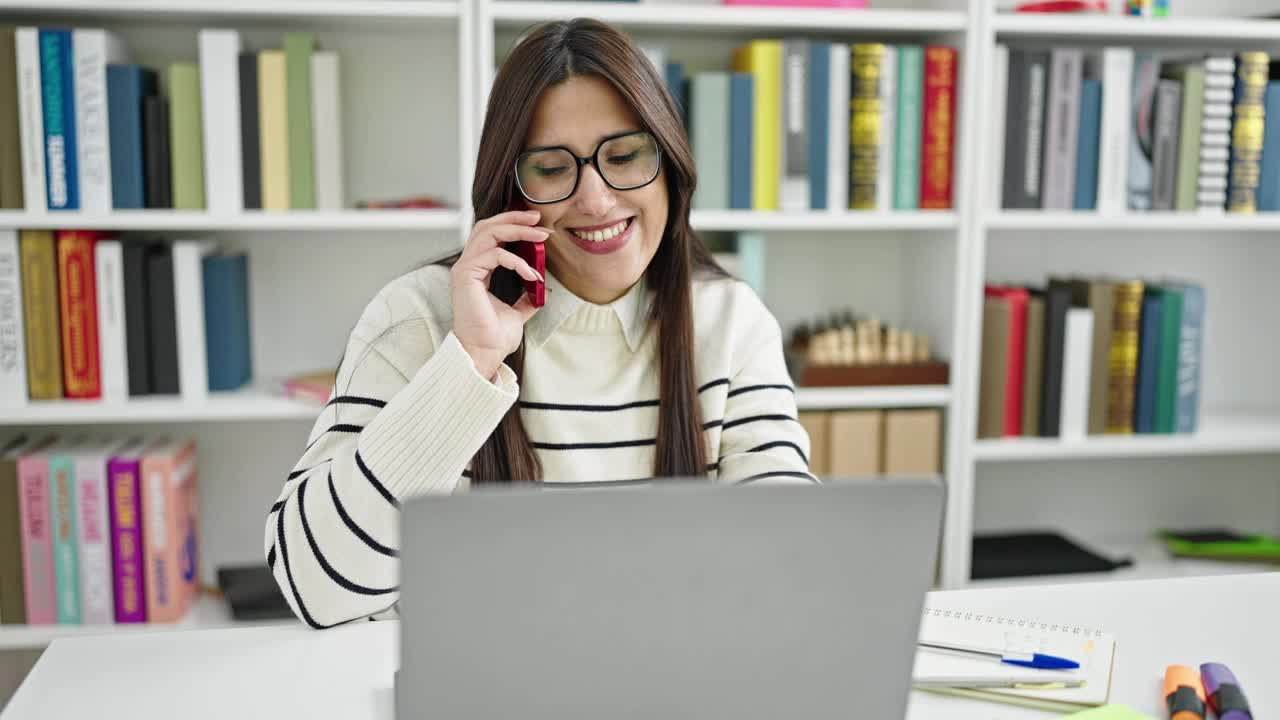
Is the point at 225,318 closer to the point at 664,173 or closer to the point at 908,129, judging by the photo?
the point at 664,173

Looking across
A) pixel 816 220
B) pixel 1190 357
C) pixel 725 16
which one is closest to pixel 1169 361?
pixel 1190 357

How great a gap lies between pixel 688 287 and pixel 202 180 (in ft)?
3.45

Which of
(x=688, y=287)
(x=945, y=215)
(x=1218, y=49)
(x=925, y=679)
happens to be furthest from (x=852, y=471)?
(x=925, y=679)

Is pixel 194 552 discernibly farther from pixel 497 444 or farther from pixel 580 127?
pixel 580 127

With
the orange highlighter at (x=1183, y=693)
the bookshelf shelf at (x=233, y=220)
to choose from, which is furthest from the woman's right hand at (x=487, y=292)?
the bookshelf shelf at (x=233, y=220)

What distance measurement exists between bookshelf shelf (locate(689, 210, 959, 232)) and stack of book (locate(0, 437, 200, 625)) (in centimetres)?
106

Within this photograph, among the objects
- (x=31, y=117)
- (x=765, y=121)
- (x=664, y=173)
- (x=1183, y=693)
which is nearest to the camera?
(x=1183, y=693)

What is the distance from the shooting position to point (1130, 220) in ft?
7.22

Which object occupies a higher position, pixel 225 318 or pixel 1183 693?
pixel 225 318

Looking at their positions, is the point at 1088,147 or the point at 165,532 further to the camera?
the point at 1088,147

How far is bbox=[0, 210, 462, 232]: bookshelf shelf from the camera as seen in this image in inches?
76.2

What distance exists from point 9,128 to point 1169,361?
84.7 inches

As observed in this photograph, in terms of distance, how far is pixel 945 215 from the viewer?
Result: 216 cm

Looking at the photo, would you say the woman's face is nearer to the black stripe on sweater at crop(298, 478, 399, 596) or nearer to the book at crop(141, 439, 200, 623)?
the black stripe on sweater at crop(298, 478, 399, 596)
